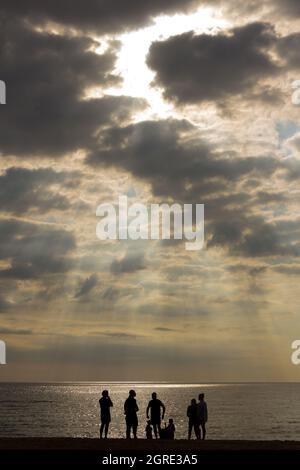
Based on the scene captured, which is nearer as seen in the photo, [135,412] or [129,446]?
[129,446]

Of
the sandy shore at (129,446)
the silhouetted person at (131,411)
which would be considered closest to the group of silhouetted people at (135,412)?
→ the silhouetted person at (131,411)

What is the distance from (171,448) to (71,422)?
350 ft

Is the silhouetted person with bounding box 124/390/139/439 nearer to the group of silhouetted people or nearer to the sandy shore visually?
the group of silhouetted people

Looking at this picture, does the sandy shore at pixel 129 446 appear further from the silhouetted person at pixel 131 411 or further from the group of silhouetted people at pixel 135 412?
the silhouetted person at pixel 131 411

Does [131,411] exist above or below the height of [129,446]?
above

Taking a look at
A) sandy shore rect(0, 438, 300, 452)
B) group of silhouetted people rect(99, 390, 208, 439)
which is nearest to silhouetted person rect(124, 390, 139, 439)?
Result: group of silhouetted people rect(99, 390, 208, 439)

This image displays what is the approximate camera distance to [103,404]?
2823 centimetres

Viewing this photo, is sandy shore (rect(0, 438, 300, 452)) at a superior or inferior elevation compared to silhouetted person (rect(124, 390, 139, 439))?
inferior

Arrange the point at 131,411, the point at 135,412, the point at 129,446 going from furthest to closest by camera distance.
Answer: the point at 135,412, the point at 131,411, the point at 129,446

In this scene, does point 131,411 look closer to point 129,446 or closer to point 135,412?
point 135,412

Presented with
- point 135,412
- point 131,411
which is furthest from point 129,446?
point 135,412

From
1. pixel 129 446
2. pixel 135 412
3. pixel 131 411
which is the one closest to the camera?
pixel 129 446
